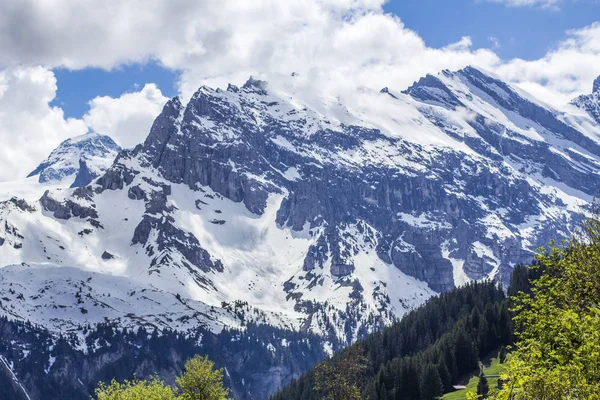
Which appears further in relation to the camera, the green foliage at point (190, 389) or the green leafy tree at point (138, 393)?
the green foliage at point (190, 389)

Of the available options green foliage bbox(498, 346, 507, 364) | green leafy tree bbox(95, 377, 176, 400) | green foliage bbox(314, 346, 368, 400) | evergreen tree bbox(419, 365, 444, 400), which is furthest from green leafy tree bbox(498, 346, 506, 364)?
green leafy tree bbox(95, 377, 176, 400)

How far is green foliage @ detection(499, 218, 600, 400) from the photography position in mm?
31375

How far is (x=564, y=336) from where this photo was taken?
121 ft

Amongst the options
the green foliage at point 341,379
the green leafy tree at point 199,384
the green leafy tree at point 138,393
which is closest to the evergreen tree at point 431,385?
the green foliage at point 341,379

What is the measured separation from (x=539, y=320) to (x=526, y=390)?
10935mm

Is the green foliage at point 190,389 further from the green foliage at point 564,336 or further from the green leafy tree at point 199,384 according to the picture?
the green foliage at point 564,336

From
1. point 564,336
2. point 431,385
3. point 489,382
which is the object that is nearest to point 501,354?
point 489,382

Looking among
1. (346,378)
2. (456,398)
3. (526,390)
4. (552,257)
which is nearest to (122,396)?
(346,378)

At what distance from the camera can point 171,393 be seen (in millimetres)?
85000

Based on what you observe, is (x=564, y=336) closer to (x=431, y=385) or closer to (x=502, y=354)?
(x=431, y=385)

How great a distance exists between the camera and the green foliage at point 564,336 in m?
31.4

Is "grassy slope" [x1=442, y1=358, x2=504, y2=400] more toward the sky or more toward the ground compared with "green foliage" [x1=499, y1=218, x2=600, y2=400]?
more toward the ground

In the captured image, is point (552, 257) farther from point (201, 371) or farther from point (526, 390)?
point (201, 371)

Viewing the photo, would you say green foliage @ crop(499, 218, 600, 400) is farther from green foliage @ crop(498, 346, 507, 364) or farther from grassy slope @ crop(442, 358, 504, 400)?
green foliage @ crop(498, 346, 507, 364)
